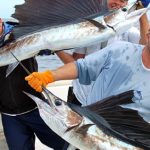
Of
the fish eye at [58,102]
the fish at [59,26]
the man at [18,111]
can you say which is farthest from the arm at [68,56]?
the fish eye at [58,102]

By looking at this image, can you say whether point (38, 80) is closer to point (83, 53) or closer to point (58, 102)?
point (58, 102)

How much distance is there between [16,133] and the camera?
11.7 feet

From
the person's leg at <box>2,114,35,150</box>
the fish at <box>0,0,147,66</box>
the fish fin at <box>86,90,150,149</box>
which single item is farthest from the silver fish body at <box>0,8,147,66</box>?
the person's leg at <box>2,114,35,150</box>

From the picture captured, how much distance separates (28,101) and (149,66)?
4.04 feet

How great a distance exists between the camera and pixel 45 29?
2.74m

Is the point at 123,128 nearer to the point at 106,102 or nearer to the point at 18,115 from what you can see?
the point at 106,102

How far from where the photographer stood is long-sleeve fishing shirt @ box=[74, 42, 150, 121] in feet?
8.63

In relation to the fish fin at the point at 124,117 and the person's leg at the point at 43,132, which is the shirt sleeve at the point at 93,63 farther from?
the person's leg at the point at 43,132

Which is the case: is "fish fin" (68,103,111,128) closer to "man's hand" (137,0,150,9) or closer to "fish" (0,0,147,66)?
"fish" (0,0,147,66)

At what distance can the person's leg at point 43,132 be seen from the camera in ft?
11.8

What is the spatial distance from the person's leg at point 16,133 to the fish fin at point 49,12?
3.34 feet

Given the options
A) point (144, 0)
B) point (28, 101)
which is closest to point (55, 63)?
point (28, 101)

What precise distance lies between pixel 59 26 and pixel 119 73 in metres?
0.42

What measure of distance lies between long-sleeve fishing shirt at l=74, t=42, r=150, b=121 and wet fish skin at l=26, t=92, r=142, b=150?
303 mm
